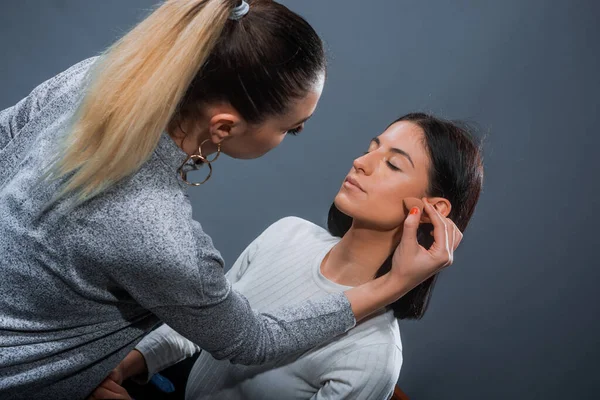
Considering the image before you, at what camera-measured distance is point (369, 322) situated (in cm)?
135

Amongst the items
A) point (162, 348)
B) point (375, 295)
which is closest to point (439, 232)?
point (375, 295)

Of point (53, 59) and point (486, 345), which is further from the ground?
point (53, 59)

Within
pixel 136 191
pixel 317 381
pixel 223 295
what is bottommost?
pixel 317 381

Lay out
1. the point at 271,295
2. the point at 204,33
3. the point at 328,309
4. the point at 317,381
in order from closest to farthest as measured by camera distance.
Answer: the point at 204,33 → the point at 328,309 → the point at 317,381 → the point at 271,295

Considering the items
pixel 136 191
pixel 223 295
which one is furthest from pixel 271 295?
pixel 136 191

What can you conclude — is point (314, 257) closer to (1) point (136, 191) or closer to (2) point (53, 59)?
(1) point (136, 191)

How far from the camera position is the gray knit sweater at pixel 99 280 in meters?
0.92

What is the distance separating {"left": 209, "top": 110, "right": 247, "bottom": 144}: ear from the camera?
3.21 feet

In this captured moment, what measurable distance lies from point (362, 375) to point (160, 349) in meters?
0.43

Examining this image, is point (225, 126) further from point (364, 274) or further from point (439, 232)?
point (364, 274)

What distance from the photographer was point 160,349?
4.63 feet

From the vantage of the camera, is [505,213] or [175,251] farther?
[505,213]

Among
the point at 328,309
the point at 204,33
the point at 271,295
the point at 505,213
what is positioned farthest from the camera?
the point at 505,213

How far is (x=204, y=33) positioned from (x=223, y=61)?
5cm
